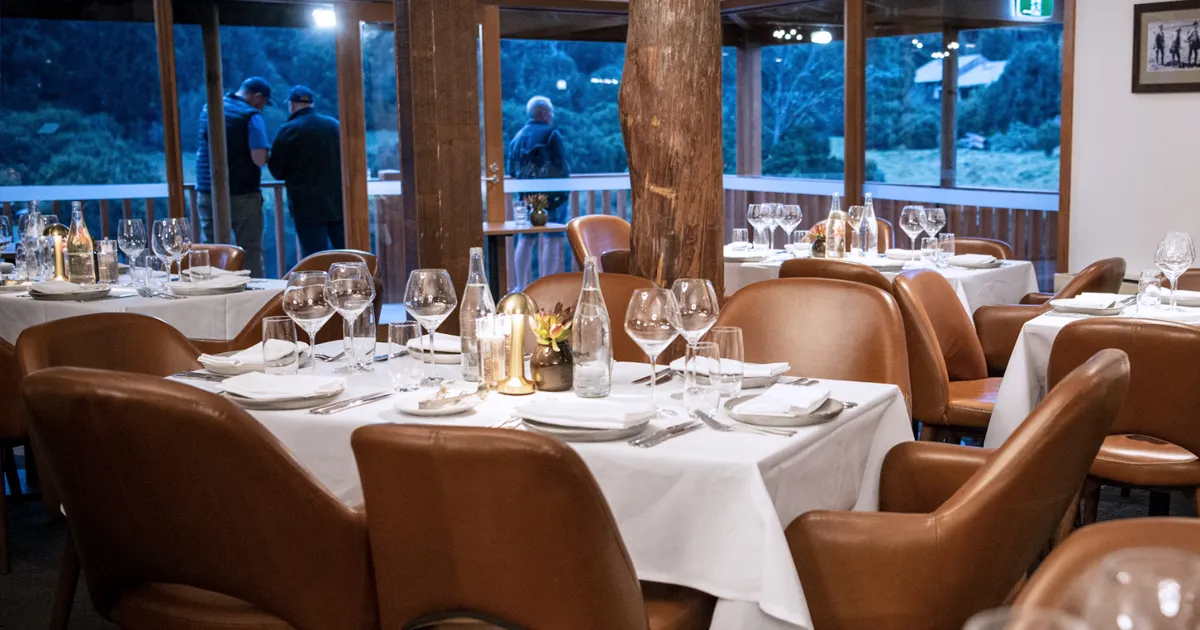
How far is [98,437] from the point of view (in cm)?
191

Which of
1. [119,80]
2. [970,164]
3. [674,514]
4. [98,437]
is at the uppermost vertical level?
[119,80]

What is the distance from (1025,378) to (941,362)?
10.2 inches

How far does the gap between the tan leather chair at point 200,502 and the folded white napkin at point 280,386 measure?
1.42ft

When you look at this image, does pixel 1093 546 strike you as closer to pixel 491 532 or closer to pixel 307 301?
pixel 491 532

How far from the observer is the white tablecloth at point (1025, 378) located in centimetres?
325

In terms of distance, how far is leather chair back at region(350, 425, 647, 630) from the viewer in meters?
1.62

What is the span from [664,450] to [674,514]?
4.1 inches

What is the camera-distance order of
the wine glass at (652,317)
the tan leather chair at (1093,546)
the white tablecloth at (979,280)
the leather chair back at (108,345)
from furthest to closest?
the white tablecloth at (979,280) → the leather chair back at (108,345) → the wine glass at (652,317) → the tan leather chair at (1093,546)

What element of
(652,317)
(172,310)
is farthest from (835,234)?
(652,317)

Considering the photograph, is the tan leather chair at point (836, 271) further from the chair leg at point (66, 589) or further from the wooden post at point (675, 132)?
the chair leg at point (66, 589)

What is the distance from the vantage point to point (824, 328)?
295 centimetres

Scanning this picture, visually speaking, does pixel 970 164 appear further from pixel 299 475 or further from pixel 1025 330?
pixel 299 475

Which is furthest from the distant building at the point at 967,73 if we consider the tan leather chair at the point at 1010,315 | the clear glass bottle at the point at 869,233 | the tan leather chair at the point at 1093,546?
the tan leather chair at the point at 1093,546

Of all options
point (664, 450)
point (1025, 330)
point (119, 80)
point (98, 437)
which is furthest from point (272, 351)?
point (119, 80)
